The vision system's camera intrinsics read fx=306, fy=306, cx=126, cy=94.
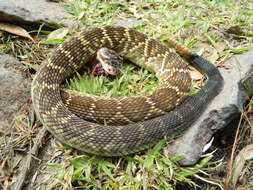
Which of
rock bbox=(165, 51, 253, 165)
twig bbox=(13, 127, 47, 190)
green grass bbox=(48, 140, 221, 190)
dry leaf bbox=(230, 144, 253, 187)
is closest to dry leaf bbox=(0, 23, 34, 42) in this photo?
twig bbox=(13, 127, 47, 190)

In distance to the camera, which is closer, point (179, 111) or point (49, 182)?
point (49, 182)

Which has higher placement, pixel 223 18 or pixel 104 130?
pixel 223 18

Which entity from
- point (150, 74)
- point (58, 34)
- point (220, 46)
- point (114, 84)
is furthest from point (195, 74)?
point (58, 34)

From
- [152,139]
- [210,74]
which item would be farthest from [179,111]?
[210,74]

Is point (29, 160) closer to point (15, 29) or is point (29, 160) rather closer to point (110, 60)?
point (110, 60)

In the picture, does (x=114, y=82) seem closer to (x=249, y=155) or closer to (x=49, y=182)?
(x=49, y=182)

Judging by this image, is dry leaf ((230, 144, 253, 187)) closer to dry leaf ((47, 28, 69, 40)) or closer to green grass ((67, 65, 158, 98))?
green grass ((67, 65, 158, 98))

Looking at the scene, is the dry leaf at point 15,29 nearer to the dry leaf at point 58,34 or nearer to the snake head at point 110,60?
the dry leaf at point 58,34
